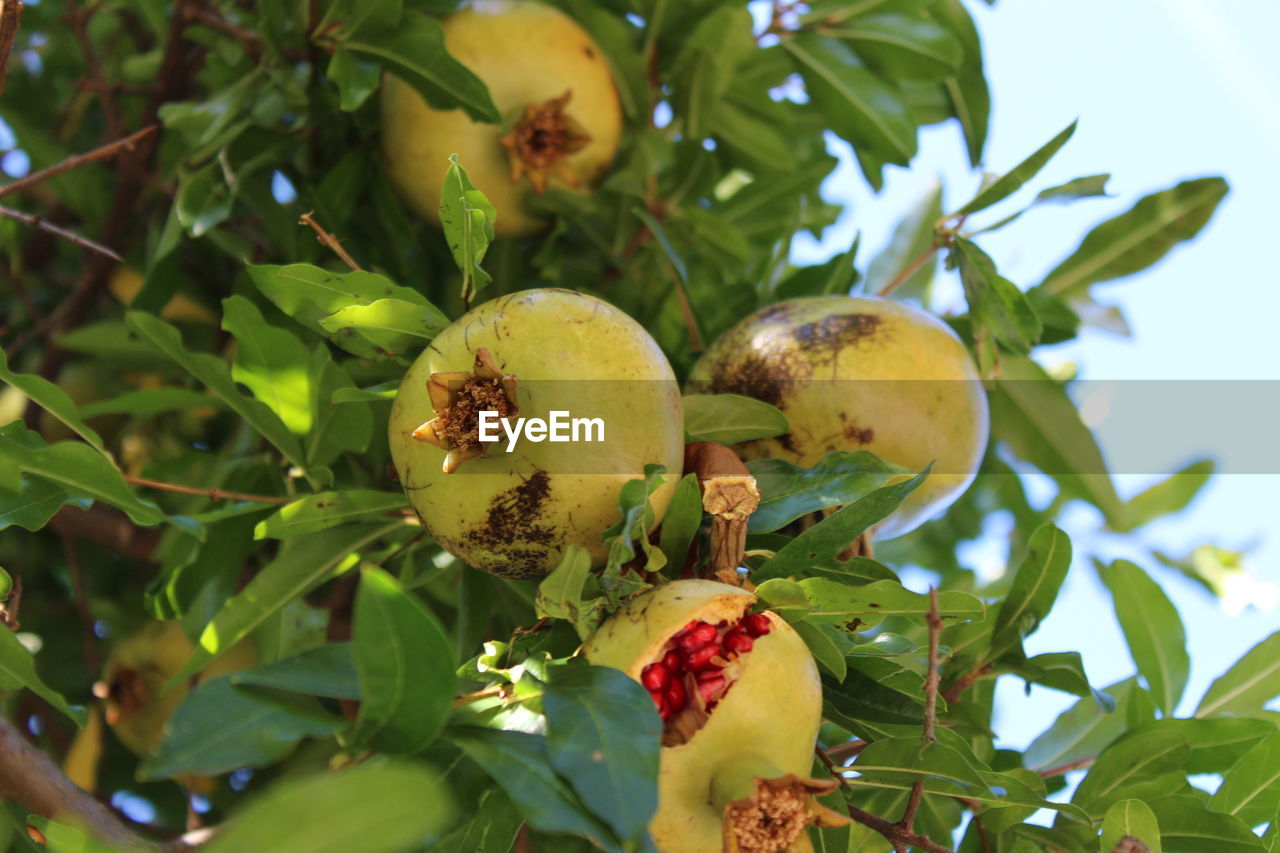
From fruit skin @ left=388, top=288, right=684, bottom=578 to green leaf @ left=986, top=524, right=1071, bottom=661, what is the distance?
1.77ft

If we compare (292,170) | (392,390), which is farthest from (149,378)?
(392,390)

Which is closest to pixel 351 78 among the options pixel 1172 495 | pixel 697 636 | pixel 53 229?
pixel 53 229

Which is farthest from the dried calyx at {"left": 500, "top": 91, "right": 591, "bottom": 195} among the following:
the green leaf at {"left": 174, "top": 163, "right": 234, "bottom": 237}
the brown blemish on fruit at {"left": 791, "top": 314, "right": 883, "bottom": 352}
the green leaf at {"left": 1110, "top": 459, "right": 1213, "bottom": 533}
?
the green leaf at {"left": 1110, "top": 459, "right": 1213, "bottom": 533}

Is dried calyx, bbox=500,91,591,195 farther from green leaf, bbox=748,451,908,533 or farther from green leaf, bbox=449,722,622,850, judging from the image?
green leaf, bbox=449,722,622,850

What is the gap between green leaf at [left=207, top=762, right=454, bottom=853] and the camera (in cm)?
65

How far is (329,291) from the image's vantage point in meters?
1.21

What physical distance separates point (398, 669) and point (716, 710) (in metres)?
0.29

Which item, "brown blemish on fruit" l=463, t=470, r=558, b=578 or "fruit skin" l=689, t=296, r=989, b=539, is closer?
"brown blemish on fruit" l=463, t=470, r=558, b=578

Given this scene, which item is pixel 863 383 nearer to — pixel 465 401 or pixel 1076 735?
pixel 465 401

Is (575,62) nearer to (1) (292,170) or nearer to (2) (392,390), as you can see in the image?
(1) (292,170)

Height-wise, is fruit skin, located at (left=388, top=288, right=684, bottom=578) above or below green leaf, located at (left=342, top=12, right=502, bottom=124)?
below

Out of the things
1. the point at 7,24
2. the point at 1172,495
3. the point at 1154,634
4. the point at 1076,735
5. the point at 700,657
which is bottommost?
the point at 1172,495

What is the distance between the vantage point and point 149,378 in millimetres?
2309

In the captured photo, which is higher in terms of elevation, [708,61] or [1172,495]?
[708,61]
